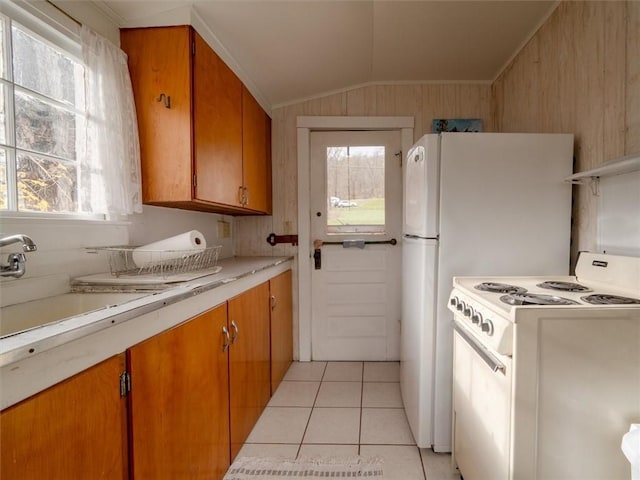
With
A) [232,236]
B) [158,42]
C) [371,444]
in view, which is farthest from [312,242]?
[158,42]

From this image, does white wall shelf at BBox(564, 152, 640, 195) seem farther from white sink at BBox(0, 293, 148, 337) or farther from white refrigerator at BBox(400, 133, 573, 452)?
white sink at BBox(0, 293, 148, 337)

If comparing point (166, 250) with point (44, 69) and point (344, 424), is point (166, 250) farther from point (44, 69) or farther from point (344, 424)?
point (344, 424)

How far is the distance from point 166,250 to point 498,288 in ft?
4.63

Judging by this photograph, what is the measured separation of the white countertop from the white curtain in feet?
1.81

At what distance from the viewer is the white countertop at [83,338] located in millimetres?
617

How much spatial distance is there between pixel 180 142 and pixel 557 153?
1848mm

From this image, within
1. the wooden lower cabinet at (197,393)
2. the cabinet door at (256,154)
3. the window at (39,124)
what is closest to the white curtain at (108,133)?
the window at (39,124)

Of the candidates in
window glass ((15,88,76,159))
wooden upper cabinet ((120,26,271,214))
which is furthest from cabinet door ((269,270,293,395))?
window glass ((15,88,76,159))

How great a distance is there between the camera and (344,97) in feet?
9.39

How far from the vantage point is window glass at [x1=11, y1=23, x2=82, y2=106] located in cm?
122

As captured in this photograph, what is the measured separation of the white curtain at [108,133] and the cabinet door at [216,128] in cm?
30

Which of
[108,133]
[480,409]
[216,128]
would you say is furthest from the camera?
[216,128]

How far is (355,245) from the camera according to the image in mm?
2922

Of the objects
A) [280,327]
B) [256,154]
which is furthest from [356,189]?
[280,327]
